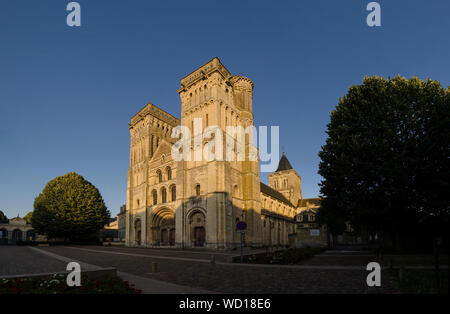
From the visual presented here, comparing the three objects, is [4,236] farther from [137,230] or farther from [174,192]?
[174,192]

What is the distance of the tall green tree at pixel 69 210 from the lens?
48.7 meters

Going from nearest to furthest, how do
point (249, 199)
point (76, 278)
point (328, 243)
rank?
1. point (76, 278)
2. point (328, 243)
3. point (249, 199)

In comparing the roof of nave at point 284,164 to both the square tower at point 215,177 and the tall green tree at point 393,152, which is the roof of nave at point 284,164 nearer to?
the square tower at point 215,177

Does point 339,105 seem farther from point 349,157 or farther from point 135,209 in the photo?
point 135,209

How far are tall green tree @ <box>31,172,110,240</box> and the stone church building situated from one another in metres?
7.26

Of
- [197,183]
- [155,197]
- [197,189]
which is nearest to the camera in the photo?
[197,183]

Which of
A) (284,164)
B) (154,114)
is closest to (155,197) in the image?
(154,114)

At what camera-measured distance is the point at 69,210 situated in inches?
1945

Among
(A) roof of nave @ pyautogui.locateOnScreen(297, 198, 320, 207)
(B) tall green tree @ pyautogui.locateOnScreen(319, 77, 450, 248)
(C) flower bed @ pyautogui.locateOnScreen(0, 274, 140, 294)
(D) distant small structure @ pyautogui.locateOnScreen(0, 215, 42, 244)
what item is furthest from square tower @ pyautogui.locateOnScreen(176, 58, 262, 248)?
(D) distant small structure @ pyautogui.locateOnScreen(0, 215, 42, 244)

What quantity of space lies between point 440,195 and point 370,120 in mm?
6784

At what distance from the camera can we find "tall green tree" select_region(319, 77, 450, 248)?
698 inches

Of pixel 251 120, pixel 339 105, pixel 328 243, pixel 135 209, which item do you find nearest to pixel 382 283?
pixel 339 105

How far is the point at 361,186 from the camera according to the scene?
20141 mm

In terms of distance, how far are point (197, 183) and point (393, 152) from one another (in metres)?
25.4
